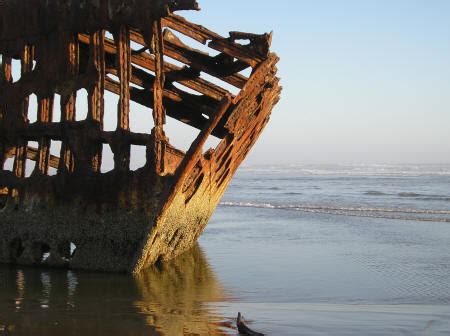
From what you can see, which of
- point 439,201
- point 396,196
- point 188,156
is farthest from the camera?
point 396,196

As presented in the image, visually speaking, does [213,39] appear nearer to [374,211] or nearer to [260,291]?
[260,291]

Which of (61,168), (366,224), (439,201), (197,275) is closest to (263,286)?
(197,275)

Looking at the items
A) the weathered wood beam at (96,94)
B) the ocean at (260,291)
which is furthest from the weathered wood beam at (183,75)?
the ocean at (260,291)

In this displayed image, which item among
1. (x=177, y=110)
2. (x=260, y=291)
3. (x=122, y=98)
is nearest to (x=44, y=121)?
(x=122, y=98)

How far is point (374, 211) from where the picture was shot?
19062mm

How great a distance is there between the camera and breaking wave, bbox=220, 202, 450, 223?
16997mm

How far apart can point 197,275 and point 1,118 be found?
10.5 feet

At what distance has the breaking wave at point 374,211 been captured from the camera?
55.8 ft

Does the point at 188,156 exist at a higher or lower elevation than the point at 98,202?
higher

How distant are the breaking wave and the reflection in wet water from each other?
10.3 metres

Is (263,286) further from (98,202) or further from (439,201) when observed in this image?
(439,201)

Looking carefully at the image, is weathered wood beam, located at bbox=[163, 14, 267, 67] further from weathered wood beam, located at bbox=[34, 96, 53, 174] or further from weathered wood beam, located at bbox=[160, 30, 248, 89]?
weathered wood beam, located at bbox=[34, 96, 53, 174]

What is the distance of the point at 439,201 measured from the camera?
902 inches

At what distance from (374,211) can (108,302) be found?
46.8 feet
